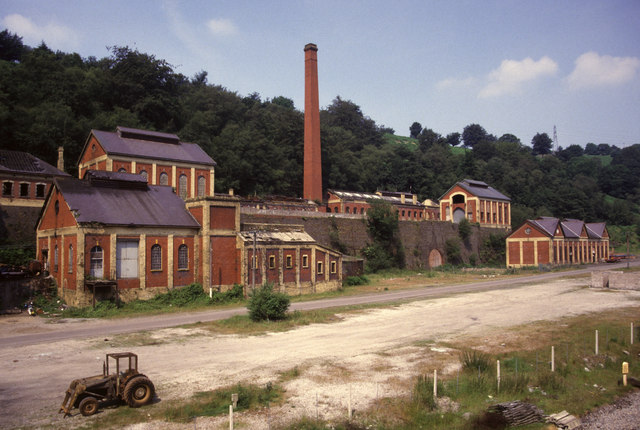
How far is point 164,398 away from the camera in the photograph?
1511cm

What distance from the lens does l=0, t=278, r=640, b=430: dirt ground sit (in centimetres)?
1459

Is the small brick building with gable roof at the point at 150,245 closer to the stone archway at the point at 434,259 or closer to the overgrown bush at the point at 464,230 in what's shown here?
the stone archway at the point at 434,259

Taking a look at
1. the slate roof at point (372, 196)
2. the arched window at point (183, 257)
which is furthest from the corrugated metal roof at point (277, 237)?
the slate roof at point (372, 196)

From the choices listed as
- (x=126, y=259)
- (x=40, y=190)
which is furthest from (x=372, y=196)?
(x=126, y=259)

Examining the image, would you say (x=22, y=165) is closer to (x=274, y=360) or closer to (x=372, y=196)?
(x=274, y=360)

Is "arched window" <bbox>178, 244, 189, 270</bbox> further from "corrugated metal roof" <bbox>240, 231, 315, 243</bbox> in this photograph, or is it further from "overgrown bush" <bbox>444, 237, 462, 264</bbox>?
"overgrown bush" <bbox>444, 237, 462, 264</bbox>

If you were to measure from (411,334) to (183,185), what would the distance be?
124ft

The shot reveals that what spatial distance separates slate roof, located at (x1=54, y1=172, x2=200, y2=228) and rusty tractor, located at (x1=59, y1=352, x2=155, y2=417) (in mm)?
21170

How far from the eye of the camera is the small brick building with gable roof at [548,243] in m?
68.8

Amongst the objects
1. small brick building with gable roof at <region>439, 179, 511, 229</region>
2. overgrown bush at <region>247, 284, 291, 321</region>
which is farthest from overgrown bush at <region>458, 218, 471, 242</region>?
overgrown bush at <region>247, 284, 291, 321</region>

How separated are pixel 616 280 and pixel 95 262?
44.2 m

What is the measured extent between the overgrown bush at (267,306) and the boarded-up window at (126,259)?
11.2 metres

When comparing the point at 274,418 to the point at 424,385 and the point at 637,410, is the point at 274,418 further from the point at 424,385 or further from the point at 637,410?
the point at 637,410

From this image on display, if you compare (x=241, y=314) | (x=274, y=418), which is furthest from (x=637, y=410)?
(x=241, y=314)
